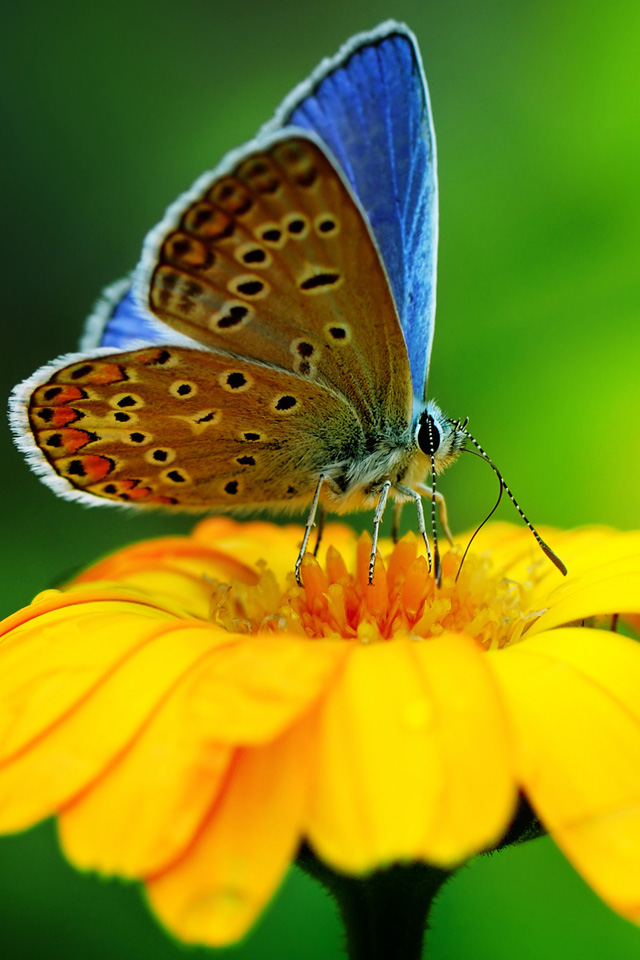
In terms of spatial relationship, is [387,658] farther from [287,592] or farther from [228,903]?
[287,592]

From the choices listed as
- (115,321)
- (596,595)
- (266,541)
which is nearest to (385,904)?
(596,595)

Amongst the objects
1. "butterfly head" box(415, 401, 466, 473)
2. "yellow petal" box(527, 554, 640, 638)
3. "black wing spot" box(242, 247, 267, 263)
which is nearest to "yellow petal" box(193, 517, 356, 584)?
"butterfly head" box(415, 401, 466, 473)

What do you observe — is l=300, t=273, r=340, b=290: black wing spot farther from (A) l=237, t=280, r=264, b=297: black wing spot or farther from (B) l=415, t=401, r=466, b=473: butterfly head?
(B) l=415, t=401, r=466, b=473: butterfly head

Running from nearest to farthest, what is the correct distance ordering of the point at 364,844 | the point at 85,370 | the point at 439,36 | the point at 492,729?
the point at 364,844, the point at 492,729, the point at 85,370, the point at 439,36

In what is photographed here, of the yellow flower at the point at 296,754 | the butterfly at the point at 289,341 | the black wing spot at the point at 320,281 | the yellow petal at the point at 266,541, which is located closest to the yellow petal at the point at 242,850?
the yellow flower at the point at 296,754

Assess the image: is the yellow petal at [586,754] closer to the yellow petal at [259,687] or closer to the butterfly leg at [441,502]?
the yellow petal at [259,687]

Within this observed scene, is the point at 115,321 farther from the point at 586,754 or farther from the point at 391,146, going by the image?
the point at 586,754

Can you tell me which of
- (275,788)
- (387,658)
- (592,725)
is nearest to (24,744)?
(275,788)
